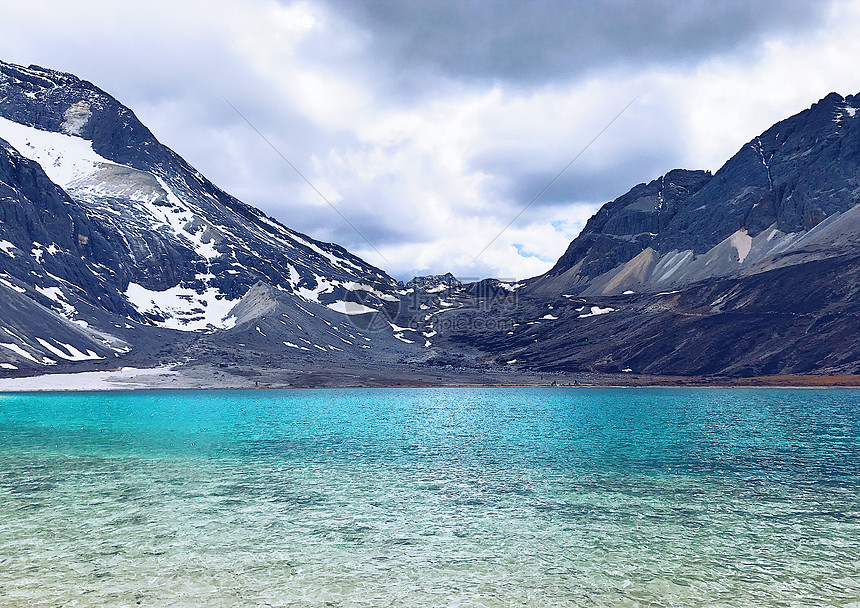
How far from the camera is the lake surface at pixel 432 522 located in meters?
21.9

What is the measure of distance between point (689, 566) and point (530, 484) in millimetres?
17496

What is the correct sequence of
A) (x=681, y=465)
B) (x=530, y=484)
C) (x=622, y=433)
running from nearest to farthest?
(x=530, y=484) → (x=681, y=465) → (x=622, y=433)

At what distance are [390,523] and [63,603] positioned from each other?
1487cm

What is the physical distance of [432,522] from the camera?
103ft

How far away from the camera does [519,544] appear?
90.2 feet

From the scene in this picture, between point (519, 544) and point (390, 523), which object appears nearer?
point (519, 544)

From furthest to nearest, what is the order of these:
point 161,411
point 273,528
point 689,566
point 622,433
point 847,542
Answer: point 161,411 → point 622,433 → point 273,528 → point 847,542 → point 689,566

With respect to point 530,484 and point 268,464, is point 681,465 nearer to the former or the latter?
point 530,484

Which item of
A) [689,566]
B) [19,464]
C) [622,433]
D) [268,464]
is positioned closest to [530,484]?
[689,566]

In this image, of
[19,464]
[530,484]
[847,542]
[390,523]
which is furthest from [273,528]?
Answer: [19,464]

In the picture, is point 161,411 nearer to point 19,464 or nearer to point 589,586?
point 19,464

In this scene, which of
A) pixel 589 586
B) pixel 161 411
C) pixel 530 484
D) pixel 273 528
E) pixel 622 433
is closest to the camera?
pixel 589 586

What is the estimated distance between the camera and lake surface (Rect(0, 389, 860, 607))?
2188 cm

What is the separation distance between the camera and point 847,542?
27.0m
